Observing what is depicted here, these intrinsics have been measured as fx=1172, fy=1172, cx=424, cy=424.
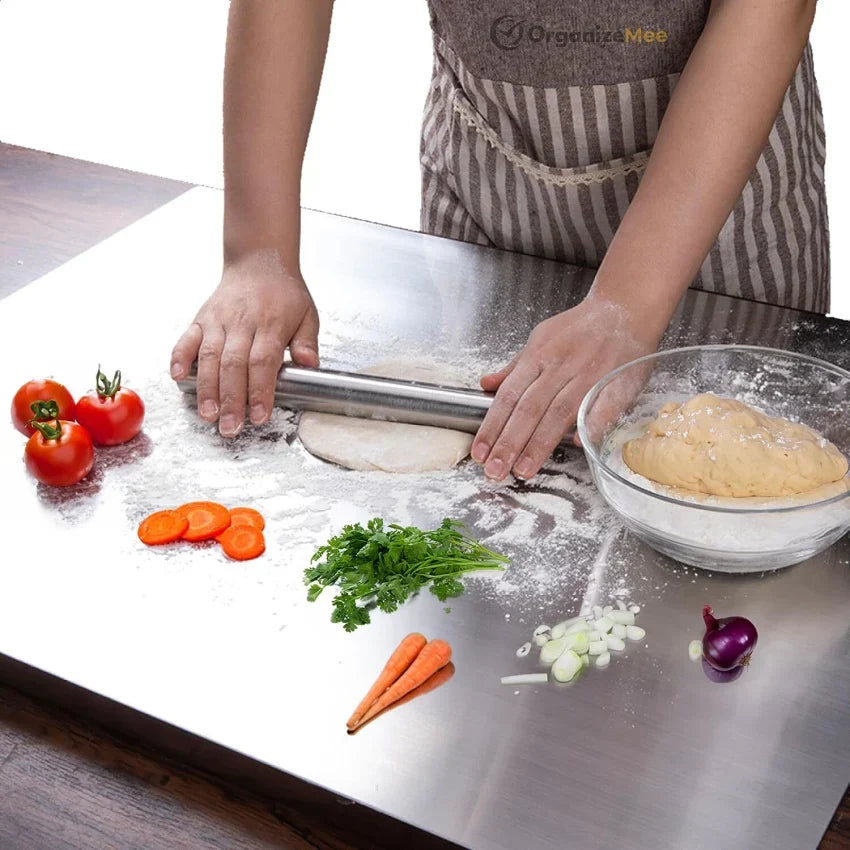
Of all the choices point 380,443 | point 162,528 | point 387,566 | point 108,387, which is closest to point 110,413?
point 108,387

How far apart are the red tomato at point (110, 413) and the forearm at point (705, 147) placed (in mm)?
582

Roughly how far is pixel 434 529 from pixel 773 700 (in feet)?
1.27

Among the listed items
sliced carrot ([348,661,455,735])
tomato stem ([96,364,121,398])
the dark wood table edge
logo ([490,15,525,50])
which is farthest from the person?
the dark wood table edge

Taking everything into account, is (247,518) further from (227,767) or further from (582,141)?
(582,141)

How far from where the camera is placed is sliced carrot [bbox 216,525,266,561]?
1207 mm

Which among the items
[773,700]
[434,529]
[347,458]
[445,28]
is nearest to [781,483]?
[773,700]

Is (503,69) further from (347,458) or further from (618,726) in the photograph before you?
(618,726)

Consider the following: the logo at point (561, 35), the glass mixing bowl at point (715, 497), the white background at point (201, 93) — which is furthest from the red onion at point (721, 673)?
the white background at point (201, 93)

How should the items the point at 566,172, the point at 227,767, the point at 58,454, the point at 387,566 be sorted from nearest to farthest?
1. the point at 227,767
2. the point at 387,566
3. the point at 58,454
4. the point at 566,172

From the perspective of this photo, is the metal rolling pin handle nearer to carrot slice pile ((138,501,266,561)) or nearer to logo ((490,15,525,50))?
carrot slice pile ((138,501,266,561))

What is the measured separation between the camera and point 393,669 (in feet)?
3.46

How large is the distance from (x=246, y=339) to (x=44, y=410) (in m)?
0.27

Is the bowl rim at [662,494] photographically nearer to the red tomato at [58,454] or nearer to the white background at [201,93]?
the red tomato at [58,454]

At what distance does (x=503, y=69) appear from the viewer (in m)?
1.59
